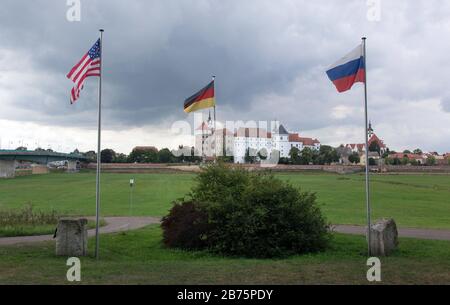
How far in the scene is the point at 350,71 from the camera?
15.5m

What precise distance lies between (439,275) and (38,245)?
41.3 feet

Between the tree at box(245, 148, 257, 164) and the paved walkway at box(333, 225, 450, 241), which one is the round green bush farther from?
the tree at box(245, 148, 257, 164)

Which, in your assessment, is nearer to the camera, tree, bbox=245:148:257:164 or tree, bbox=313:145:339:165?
tree, bbox=245:148:257:164

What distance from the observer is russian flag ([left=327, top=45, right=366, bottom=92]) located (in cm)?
1549

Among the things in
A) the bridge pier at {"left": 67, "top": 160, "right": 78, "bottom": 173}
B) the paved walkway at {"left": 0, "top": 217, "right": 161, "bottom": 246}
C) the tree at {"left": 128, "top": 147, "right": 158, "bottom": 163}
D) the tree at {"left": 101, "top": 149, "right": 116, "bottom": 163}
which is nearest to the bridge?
the bridge pier at {"left": 67, "top": 160, "right": 78, "bottom": 173}

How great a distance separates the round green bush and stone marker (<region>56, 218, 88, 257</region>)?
3.92m

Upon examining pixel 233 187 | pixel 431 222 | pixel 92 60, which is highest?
pixel 92 60

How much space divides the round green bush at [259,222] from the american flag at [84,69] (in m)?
5.89

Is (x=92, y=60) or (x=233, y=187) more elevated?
(x=92, y=60)

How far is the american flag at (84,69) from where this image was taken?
14610 millimetres
